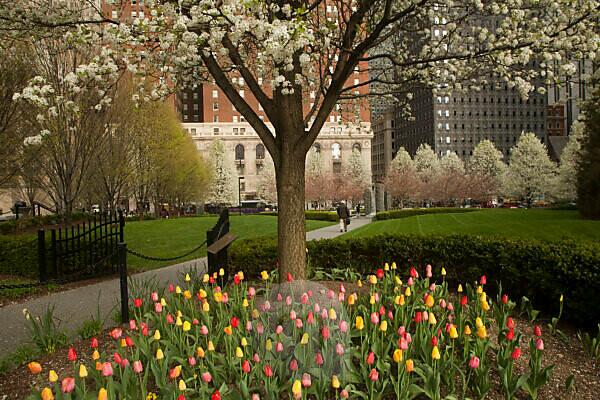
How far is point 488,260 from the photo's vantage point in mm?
7273

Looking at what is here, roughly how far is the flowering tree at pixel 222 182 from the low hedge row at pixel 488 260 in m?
62.8

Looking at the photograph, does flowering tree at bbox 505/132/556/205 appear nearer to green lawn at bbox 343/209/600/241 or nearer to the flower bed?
green lawn at bbox 343/209/600/241

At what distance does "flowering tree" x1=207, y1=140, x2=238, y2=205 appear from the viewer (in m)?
71.6

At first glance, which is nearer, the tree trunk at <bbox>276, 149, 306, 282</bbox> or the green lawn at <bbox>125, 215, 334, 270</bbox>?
the tree trunk at <bbox>276, 149, 306, 282</bbox>

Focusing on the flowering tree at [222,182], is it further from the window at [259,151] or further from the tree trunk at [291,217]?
the tree trunk at [291,217]

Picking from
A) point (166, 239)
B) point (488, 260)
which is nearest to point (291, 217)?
point (488, 260)

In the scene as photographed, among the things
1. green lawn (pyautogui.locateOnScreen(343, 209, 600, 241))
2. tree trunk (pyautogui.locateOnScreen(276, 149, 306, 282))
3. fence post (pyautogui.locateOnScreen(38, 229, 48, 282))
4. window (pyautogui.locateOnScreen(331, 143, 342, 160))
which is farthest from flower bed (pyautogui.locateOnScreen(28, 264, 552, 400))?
window (pyautogui.locateOnScreen(331, 143, 342, 160))

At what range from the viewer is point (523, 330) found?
224 inches

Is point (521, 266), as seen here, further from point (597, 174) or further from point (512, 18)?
point (597, 174)

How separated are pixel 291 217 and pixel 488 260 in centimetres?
315

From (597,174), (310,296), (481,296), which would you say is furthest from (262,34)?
(597,174)

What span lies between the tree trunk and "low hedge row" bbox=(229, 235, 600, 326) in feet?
7.60

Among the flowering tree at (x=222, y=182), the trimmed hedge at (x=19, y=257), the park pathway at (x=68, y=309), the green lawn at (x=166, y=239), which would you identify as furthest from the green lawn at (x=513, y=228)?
the flowering tree at (x=222, y=182)

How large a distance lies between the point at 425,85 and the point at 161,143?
27.8 meters
